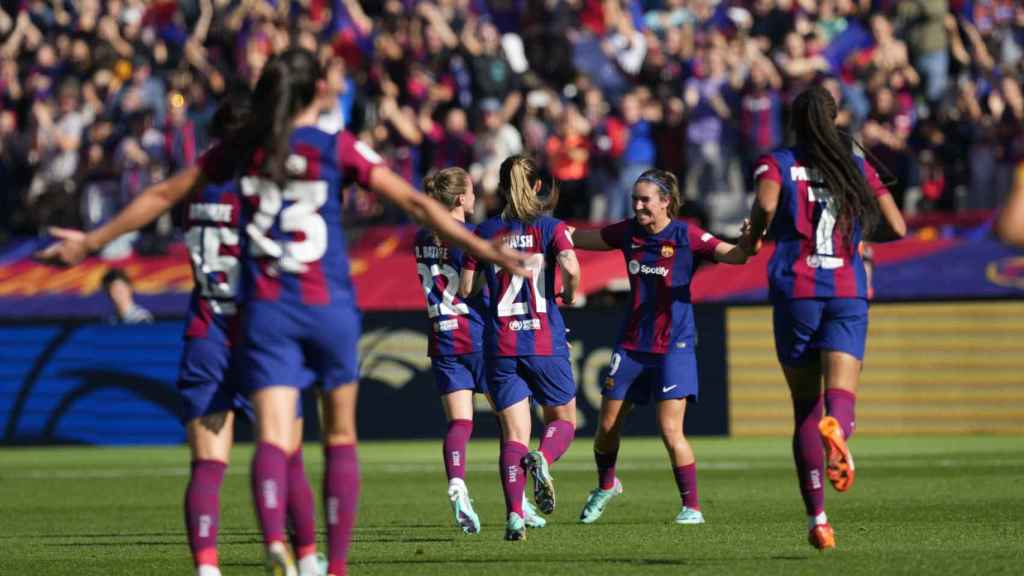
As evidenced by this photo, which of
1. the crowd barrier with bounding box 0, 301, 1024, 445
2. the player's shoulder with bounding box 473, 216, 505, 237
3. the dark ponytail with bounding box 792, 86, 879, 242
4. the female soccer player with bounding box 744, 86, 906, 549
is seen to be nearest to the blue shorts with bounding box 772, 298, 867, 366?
the female soccer player with bounding box 744, 86, 906, 549

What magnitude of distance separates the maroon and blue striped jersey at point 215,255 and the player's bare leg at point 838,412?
2.81 m

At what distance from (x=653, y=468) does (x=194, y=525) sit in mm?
9983

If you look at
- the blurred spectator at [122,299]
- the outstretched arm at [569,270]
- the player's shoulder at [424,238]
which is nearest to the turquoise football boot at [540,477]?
the outstretched arm at [569,270]

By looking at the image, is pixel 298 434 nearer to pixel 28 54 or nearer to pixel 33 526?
pixel 33 526

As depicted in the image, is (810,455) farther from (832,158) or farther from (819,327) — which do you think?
(832,158)

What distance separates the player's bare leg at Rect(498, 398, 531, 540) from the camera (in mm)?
10945

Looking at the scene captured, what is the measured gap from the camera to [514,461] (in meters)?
11.1

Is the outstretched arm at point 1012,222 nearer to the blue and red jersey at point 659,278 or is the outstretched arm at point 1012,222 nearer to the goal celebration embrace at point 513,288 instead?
the goal celebration embrace at point 513,288

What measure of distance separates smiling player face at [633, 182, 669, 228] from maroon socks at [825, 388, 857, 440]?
9.77 ft

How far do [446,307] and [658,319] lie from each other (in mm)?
1367

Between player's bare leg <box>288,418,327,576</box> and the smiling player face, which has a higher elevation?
the smiling player face

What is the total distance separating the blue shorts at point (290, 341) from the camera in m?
7.37

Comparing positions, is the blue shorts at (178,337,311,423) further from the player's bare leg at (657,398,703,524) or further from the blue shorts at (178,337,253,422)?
the player's bare leg at (657,398,703,524)

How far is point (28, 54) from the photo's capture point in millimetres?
30484
